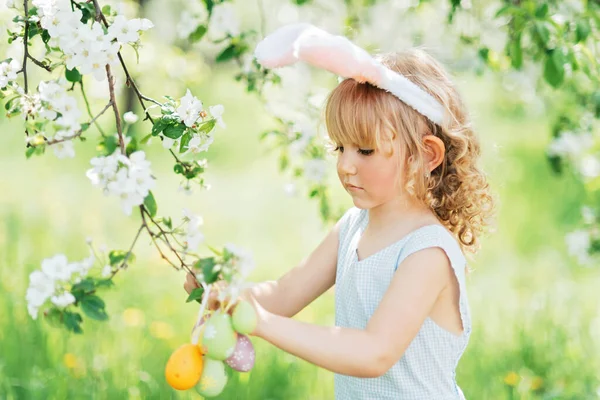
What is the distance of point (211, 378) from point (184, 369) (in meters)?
0.06

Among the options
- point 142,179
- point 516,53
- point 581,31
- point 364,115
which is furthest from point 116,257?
point 581,31

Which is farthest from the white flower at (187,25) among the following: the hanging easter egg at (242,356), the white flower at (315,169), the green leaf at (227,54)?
the hanging easter egg at (242,356)

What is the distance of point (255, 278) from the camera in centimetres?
439

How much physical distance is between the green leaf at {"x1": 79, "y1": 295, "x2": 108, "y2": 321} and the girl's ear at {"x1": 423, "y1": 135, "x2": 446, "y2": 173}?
0.81 m

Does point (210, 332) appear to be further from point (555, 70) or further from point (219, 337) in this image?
point (555, 70)

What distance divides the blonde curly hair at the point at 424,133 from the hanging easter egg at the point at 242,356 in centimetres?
54

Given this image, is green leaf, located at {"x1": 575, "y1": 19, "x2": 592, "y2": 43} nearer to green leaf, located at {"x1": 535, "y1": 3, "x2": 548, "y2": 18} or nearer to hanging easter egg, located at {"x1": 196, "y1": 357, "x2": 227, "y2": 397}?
green leaf, located at {"x1": 535, "y1": 3, "x2": 548, "y2": 18}

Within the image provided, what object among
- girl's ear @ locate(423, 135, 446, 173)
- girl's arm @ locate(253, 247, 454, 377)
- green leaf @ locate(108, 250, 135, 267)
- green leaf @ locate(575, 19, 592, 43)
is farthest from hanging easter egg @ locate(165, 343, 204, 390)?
green leaf @ locate(575, 19, 592, 43)

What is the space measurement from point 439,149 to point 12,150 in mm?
6786

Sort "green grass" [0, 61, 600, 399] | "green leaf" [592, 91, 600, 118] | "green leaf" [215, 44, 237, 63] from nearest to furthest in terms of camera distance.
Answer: "green leaf" [215, 44, 237, 63]
"green grass" [0, 61, 600, 399]
"green leaf" [592, 91, 600, 118]

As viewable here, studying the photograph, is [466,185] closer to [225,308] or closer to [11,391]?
[225,308]

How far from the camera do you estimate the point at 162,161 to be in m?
8.12

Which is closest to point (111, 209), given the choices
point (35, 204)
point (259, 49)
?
point (35, 204)

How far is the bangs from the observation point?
1.75 metres
